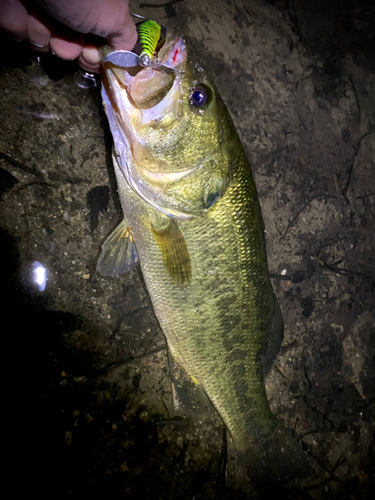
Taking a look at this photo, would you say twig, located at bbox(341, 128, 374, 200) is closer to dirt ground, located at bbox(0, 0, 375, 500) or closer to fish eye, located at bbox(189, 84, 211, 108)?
dirt ground, located at bbox(0, 0, 375, 500)

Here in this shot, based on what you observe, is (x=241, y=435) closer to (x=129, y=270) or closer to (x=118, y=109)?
(x=129, y=270)

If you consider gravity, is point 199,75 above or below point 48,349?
above

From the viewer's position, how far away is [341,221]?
9.92 ft

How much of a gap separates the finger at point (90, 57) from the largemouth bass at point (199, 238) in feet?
0.61

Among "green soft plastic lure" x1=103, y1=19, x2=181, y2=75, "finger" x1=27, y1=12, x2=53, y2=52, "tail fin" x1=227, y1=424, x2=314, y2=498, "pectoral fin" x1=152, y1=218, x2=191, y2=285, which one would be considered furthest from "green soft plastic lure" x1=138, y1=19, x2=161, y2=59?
"tail fin" x1=227, y1=424, x2=314, y2=498

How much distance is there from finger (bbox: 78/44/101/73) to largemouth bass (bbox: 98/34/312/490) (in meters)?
0.19

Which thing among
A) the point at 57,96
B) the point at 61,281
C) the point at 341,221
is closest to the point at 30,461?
the point at 61,281

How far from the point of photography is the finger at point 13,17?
1.33 m

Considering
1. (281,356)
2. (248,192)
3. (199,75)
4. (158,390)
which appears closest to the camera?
(199,75)

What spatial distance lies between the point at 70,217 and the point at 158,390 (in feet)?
4.79

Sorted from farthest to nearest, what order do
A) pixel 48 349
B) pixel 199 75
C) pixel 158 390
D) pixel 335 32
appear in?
pixel 335 32 < pixel 158 390 < pixel 48 349 < pixel 199 75

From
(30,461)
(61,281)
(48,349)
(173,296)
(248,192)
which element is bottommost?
(30,461)

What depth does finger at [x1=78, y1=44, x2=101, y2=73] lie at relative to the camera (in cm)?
160

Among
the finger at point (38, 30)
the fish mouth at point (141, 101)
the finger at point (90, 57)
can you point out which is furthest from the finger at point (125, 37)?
the finger at point (38, 30)
